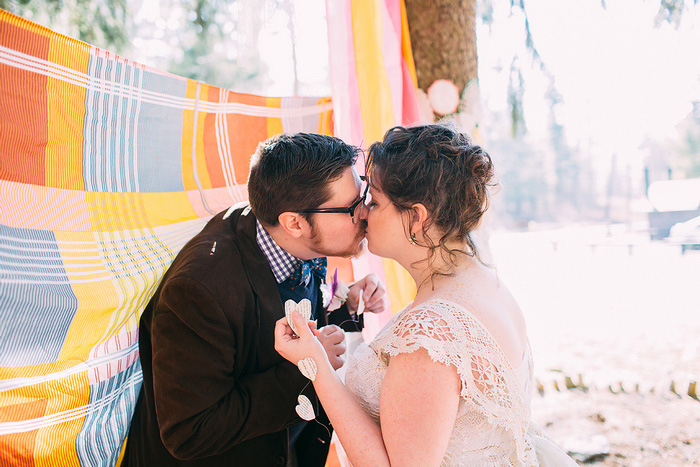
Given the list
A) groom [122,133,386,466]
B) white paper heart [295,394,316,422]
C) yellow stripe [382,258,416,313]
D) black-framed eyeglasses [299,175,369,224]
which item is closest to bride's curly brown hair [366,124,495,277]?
black-framed eyeglasses [299,175,369,224]

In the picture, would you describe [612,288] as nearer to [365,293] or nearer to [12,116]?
[365,293]

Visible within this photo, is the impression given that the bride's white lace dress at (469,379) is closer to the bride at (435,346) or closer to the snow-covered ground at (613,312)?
the bride at (435,346)

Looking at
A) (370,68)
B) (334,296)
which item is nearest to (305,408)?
(334,296)

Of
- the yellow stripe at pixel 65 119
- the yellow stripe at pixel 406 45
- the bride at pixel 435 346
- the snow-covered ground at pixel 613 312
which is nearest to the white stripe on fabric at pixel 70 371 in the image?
the yellow stripe at pixel 65 119

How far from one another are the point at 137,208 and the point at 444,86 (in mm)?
1812

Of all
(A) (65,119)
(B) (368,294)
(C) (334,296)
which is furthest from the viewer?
(B) (368,294)

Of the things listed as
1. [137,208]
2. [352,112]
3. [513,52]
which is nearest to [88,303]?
[137,208]

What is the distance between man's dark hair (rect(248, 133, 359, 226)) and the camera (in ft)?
6.33

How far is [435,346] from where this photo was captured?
145 cm

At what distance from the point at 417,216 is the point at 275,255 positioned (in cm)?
64

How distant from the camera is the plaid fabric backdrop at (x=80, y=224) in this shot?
5.19 feet

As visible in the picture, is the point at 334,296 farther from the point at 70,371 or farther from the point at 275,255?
the point at 70,371

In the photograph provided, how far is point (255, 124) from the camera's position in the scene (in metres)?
2.61

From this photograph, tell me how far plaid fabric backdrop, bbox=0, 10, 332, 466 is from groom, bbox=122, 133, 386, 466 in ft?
0.55
